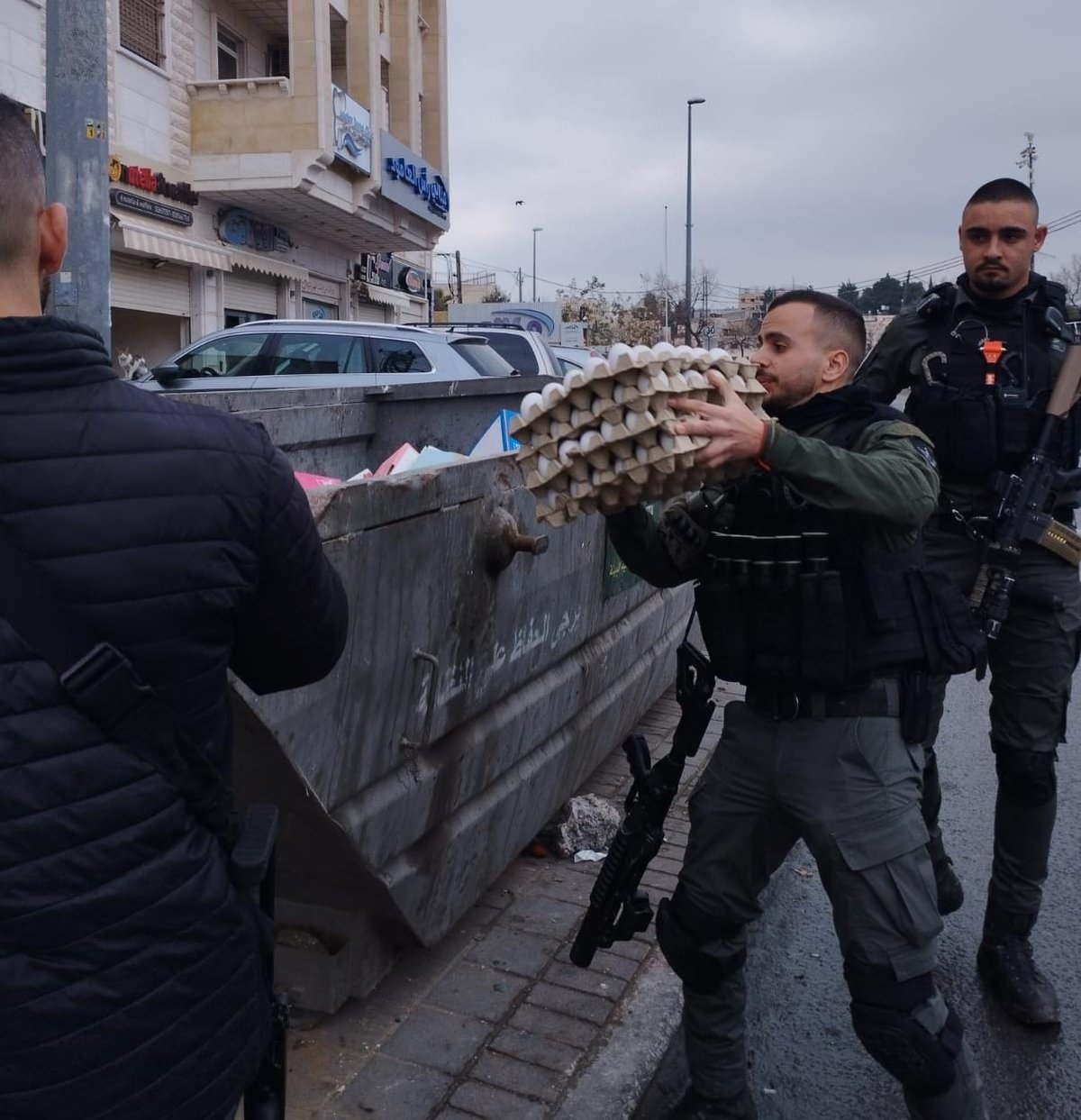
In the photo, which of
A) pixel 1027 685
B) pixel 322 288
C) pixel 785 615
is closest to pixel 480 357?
pixel 1027 685

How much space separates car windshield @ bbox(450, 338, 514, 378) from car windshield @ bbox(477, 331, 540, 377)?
90.5 inches

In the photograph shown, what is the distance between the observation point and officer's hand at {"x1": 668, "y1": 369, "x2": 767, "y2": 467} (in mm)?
2090

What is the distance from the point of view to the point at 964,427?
3.44m

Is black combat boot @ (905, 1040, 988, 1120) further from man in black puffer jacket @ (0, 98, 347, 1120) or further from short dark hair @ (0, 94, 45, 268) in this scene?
short dark hair @ (0, 94, 45, 268)

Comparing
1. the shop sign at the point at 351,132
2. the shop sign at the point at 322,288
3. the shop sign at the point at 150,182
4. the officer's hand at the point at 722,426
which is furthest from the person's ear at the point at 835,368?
the shop sign at the point at 322,288

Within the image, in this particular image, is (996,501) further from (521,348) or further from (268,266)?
(268,266)

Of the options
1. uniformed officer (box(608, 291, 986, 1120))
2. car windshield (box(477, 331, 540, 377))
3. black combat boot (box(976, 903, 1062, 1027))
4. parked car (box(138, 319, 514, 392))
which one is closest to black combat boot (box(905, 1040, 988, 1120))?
uniformed officer (box(608, 291, 986, 1120))

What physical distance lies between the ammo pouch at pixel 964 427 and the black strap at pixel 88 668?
270 cm

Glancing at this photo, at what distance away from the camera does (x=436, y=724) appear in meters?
3.04

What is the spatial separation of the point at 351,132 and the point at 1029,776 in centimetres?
2055

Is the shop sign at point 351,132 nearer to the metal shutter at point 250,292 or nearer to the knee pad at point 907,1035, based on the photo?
the metal shutter at point 250,292

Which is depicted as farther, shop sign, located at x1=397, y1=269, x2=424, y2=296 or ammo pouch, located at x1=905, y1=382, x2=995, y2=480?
shop sign, located at x1=397, y1=269, x2=424, y2=296

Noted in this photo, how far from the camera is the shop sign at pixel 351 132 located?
20766 millimetres

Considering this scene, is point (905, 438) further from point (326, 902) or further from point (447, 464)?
point (326, 902)
